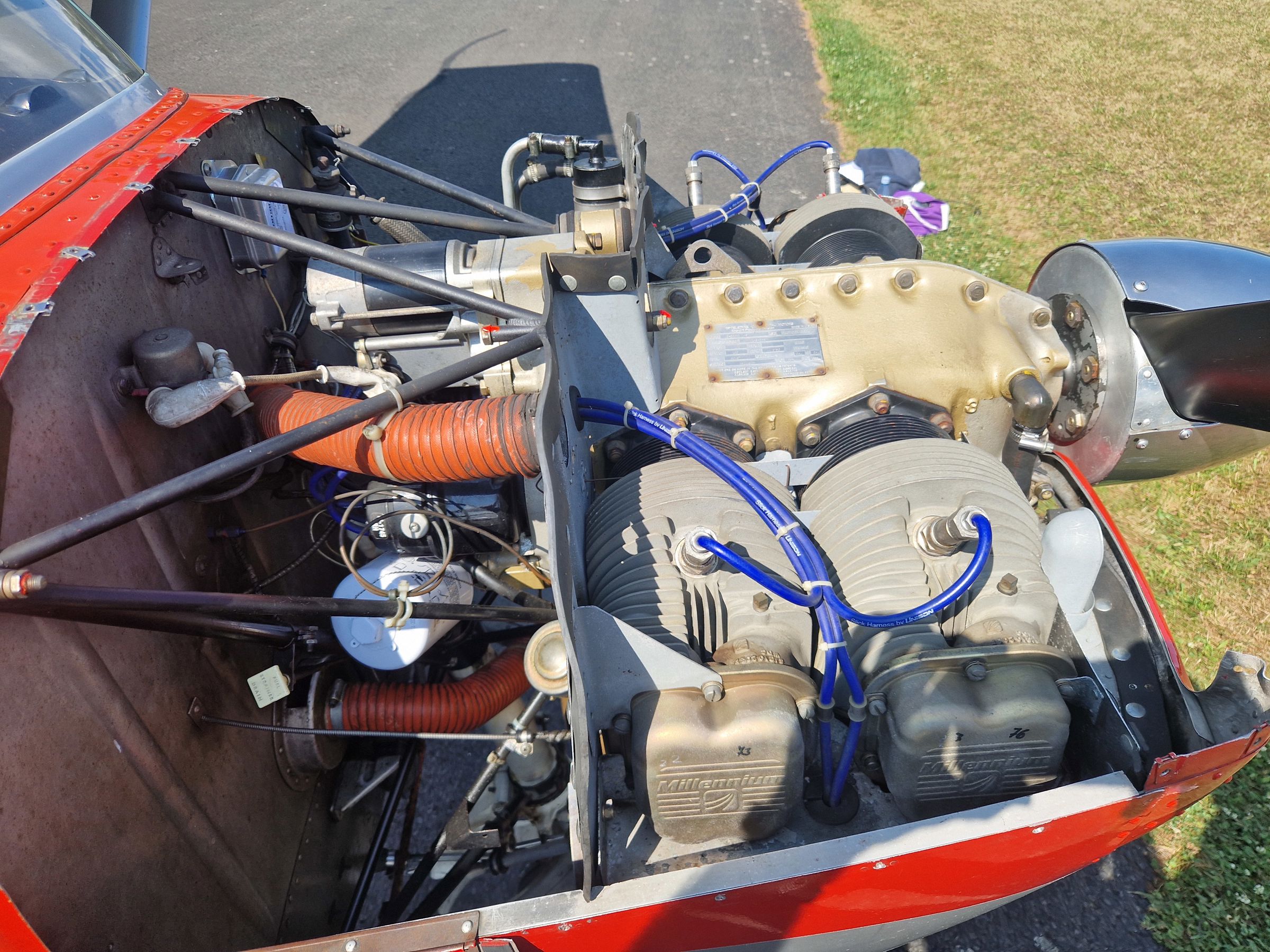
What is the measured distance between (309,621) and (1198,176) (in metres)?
7.14

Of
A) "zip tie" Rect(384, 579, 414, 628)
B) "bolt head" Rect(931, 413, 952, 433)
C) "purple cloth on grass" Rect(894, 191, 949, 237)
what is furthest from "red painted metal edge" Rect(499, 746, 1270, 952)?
"purple cloth on grass" Rect(894, 191, 949, 237)

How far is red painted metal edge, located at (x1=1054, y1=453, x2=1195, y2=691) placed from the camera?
1.73 meters

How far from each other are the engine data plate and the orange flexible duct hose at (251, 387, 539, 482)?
2.22 feet

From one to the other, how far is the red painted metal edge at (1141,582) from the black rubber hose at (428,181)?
6.31 ft

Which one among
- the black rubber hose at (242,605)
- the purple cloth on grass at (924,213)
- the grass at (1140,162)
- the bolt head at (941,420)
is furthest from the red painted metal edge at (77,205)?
the purple cloth on grass at (924,213)

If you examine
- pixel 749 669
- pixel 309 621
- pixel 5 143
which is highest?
pixel 5 143

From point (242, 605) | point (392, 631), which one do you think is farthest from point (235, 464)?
point (392, 631)

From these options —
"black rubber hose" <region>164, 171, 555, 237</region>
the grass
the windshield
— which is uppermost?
the windshield

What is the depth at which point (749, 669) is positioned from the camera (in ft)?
5.21

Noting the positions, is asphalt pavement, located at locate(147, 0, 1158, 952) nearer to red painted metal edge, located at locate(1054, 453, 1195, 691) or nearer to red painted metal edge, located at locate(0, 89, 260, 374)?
red painted metal edge, located at locate(0, 89, 260, 374)

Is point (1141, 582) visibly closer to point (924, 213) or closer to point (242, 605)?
point (242, 605)

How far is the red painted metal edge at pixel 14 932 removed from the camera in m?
Result: 1.28

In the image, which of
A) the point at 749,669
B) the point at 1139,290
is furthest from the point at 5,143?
the point at 1139,290

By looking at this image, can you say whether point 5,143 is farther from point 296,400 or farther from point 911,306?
point 911,306
